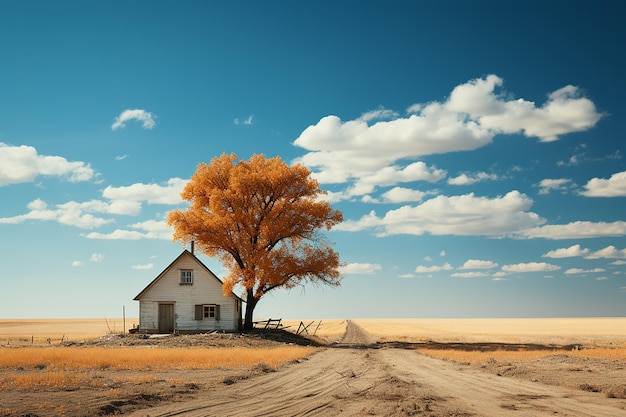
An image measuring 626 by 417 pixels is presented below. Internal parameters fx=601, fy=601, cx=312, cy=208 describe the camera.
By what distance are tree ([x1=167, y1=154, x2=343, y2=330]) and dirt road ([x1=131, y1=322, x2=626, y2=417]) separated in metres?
24.8

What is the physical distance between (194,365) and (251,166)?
26.6 m

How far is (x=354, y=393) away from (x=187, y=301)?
36509mm

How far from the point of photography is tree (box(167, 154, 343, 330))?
4972cm

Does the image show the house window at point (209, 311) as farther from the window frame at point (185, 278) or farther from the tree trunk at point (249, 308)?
the tree trunk at point (249, 308)

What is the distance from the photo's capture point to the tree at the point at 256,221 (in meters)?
49.7

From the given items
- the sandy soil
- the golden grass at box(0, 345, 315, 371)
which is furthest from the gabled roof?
the sandy soil

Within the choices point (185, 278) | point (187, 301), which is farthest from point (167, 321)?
point (185, 278)

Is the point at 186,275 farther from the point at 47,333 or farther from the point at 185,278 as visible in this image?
the point at 47,333

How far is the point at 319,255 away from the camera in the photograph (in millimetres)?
51125

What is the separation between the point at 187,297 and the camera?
52.9 meters

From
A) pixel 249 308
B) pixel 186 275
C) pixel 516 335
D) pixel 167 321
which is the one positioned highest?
pixel 186 275

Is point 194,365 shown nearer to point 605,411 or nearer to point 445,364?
point 445,364

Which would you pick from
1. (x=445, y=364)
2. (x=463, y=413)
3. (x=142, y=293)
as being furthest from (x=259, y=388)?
(x=142, y=293)

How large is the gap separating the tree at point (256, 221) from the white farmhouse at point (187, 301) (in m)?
1.86
